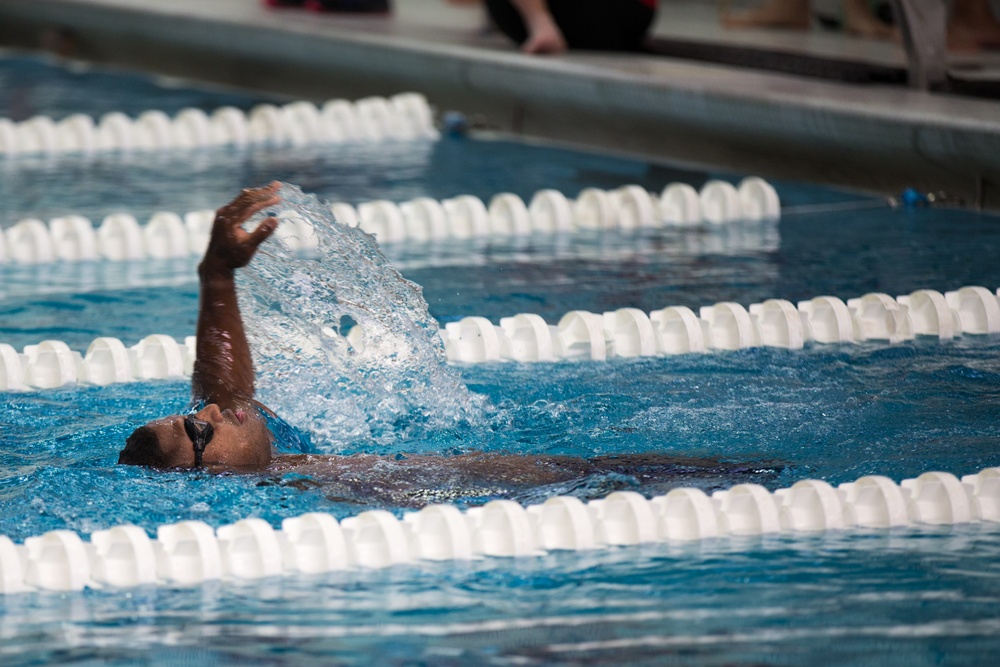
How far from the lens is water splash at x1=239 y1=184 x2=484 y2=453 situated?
135 inches

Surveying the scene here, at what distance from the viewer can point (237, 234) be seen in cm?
305

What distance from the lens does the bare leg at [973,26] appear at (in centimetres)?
727

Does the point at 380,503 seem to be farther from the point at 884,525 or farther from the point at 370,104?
the point at 370,104

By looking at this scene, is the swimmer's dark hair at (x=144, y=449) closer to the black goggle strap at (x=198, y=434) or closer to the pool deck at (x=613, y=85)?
the black goggle strap at (x=198, y=434)

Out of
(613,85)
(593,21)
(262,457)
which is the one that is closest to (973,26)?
(593,21)

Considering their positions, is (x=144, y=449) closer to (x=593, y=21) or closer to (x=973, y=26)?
(x=593, y=21)

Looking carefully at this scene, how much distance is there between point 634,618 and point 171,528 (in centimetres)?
81

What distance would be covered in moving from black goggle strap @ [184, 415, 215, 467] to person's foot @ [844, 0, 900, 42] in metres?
5.98

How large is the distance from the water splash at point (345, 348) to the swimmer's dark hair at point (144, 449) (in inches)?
20.3

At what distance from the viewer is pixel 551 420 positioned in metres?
3.47

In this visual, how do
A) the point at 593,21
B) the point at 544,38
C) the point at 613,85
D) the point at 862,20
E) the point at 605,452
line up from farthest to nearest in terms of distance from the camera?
1. the point at 862,20
2. the point at 593,21
3. the point at 544,38
4. the point at 613,85
5. the point at 605,452

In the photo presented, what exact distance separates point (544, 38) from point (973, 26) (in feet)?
6.72

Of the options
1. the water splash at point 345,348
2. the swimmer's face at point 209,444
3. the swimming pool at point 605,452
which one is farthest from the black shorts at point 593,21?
the swimmer's face at point 209,444

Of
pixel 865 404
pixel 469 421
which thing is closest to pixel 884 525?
pixel 865 404
